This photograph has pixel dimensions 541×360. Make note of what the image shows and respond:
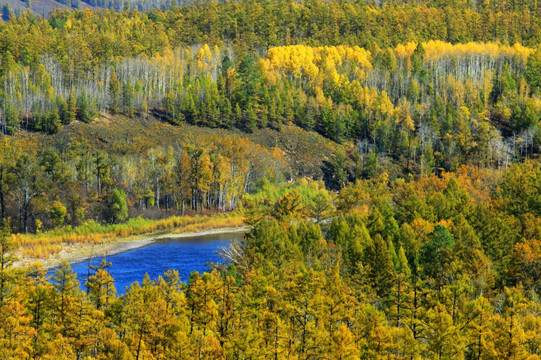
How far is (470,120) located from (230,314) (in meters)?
122

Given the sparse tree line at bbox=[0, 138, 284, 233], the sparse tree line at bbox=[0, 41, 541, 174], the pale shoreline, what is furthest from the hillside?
the pale shoreline

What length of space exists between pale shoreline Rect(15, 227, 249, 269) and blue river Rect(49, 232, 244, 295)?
1162 millimetres

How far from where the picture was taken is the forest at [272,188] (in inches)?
1777

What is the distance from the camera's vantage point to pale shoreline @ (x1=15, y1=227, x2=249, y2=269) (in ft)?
276

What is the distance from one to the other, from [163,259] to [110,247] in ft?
37.2

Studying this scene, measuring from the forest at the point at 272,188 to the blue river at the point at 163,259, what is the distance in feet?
10.8

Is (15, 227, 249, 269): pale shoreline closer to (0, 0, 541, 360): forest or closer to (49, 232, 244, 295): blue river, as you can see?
(49, 232, 244, 295): blue river

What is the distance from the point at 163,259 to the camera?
84.8m

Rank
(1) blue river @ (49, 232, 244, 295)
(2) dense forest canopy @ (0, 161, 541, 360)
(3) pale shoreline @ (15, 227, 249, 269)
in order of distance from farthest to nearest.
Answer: (3) pale shoreline @ (15, 227, 249, 269), (1) blue river @ (49, 232, 244, 295), (2) dense forest canopy @ (0, 161, 541, 360)

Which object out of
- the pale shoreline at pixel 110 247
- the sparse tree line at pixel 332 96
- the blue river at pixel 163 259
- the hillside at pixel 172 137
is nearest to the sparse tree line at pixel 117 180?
the hillside at pixel 172 137

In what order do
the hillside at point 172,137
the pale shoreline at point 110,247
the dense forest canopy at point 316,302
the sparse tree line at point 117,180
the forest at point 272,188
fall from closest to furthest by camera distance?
the dense forest canopy at point 316,302 → the forest at point 272,188 → the pale shoreline at point 110,247 → the sparse tree line at point 117,180 → the hillside at point 172,137

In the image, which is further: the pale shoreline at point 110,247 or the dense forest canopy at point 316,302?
the pale shoreline at point 110,247

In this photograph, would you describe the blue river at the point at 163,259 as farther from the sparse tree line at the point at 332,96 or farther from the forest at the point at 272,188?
the sparse tree line at the point at 332,96

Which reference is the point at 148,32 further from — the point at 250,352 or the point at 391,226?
the point at 250,352
